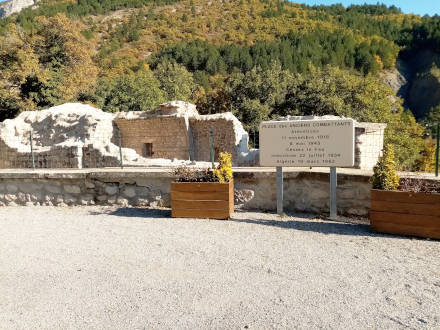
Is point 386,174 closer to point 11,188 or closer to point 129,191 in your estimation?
point 129,191

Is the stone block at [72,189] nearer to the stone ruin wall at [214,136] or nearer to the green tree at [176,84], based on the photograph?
the stone ruin wall at [214,136]

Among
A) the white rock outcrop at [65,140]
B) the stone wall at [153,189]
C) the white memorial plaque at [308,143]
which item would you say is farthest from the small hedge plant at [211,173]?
the white rock outcrop at [65,140]

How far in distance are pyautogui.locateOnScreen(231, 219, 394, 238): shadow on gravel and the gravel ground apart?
0.6 inches

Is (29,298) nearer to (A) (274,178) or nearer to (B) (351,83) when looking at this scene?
(A) (274,178)

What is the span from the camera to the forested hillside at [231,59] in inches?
1020

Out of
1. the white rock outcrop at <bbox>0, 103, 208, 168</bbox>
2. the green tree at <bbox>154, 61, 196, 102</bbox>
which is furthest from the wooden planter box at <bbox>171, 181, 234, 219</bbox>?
the green tree at <bbox>154, 61, 196, 102</bbox>

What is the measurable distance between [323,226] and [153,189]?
122 inches

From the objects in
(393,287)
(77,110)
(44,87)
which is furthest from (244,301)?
(44,87)

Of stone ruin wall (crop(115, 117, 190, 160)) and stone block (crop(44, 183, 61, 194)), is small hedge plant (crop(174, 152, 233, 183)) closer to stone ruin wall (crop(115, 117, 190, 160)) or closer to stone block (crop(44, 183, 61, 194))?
stone block (crop(44, 183, 61, 194))

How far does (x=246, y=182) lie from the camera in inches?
231

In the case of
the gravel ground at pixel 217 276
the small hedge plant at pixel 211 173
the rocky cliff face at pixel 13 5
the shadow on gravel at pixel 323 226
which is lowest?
the gravel ground at pixel 217 276

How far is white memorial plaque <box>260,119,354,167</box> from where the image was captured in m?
4.85

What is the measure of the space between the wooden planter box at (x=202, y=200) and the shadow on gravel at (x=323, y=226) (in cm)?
32

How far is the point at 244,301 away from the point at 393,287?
1375 millimetres
